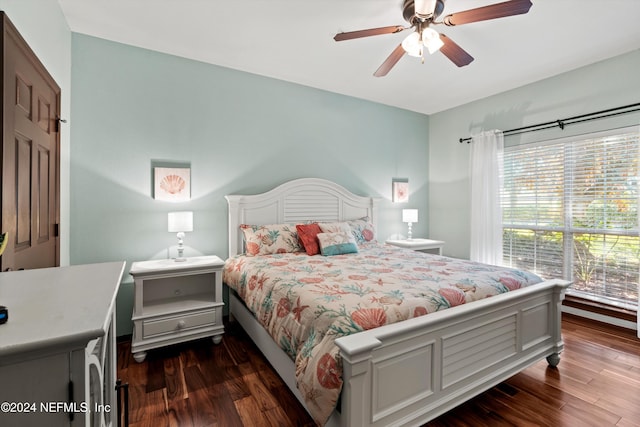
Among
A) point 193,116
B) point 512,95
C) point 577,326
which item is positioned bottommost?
point 577,326

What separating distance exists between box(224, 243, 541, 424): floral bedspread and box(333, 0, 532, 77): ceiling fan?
1.58 m

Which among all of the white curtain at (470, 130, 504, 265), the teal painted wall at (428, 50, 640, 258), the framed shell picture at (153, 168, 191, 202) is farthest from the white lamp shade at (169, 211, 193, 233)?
the teal painted wall at (428, 50, 640, 258)

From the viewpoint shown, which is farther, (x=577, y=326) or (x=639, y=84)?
(x=577, y=326)

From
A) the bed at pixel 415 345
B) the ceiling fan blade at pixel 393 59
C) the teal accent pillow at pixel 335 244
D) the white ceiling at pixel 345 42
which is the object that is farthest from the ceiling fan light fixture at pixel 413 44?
the teal accent pillow at pixel 335 244

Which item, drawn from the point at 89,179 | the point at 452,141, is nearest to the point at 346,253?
the point at 89,179

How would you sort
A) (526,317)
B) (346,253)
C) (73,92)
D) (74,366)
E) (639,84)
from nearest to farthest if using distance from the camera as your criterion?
(74,366), (526,317), (73,92), (639,84), (346,253)

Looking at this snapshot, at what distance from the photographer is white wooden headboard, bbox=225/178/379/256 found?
323cm

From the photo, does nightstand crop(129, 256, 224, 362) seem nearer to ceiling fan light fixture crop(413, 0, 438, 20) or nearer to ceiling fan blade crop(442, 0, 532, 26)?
ceiling fan light fixture crop(413, 0, 438, 20)

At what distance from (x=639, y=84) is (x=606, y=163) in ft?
2.45

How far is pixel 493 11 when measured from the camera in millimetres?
1825

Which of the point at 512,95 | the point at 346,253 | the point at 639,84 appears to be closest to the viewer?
the point at 639,84

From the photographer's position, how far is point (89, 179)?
266 cm

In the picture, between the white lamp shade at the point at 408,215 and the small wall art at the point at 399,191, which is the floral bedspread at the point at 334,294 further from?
the small wall art at the point at 399,191

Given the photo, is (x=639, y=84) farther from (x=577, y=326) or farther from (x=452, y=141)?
(x=577, y=326)
